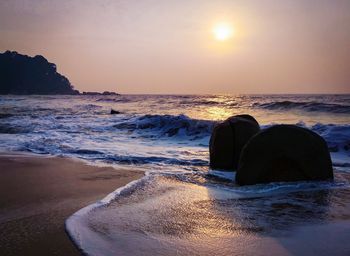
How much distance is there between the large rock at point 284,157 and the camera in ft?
17.9

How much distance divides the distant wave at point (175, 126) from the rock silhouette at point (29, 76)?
11900 centimetres

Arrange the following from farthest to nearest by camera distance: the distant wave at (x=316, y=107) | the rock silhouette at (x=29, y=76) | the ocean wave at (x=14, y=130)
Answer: the rock silhouette at (x=29, y=76)
the distant wave at (x=316, y=107)
the ocean wave at (x=14, y=130)

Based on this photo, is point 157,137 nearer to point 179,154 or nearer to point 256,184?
point 179,154

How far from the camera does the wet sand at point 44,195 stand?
321 cm

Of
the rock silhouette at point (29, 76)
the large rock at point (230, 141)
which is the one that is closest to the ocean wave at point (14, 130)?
the large rock at point (230, 141)

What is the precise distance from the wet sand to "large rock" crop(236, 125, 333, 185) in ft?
5.96

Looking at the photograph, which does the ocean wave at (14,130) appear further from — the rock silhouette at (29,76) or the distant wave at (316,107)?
the rock silhouette at (29,76)

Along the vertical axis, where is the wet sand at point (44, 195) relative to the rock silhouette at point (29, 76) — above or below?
below

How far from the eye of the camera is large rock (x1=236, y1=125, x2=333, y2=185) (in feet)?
17.9

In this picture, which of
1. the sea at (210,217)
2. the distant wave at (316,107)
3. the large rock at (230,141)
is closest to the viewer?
the sea at (210,217)

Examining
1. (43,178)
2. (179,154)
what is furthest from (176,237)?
(179,154)

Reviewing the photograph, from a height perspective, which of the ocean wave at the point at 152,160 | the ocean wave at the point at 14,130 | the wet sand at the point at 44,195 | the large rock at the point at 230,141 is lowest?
the ocean wave at the point at 14,130

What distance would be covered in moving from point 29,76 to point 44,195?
139 meters

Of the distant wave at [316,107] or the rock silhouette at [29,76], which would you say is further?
the rock silhouette at [29,76]
